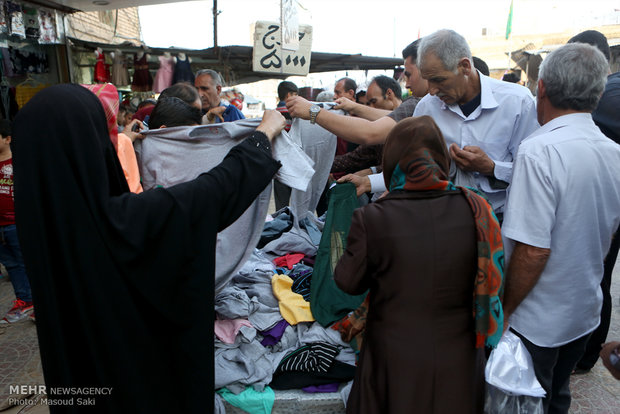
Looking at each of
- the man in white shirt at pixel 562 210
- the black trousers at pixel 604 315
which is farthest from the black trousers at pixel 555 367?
the black trousers at pixel 604 315

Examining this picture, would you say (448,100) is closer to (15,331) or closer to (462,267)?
(462,267)

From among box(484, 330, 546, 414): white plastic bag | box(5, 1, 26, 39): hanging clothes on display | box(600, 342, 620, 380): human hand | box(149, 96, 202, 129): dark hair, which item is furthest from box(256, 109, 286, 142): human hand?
box(5, 1, 26, 39): hanging clothes on display

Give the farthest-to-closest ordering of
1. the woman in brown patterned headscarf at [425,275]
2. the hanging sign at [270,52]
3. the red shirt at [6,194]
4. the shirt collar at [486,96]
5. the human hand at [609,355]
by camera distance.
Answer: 1. the hanging sign at [270,52]
2. the red shirt at [6,194]
3. the shirt collar at [486,96]
4. the woman in brown patterned headscarf at [425,275]
5. the human hand at [609,355]

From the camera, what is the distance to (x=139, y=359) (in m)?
1.47

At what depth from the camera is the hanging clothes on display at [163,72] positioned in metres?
8.56

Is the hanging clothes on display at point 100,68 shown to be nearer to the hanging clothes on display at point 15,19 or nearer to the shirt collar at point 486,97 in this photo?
the hanging clothes on display at point 15,19

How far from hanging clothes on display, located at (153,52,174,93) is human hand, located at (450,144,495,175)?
25.4 feet

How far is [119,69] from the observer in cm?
873

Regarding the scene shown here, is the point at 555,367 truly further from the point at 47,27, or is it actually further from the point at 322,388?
the point at 47,27

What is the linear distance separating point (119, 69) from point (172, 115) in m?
7.33

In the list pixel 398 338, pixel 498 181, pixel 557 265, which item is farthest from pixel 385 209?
pixel 498 181

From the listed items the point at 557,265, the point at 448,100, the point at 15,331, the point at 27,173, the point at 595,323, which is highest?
the point at 448,100

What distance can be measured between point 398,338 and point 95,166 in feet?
4.22

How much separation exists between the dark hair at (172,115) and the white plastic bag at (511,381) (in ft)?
7.08
